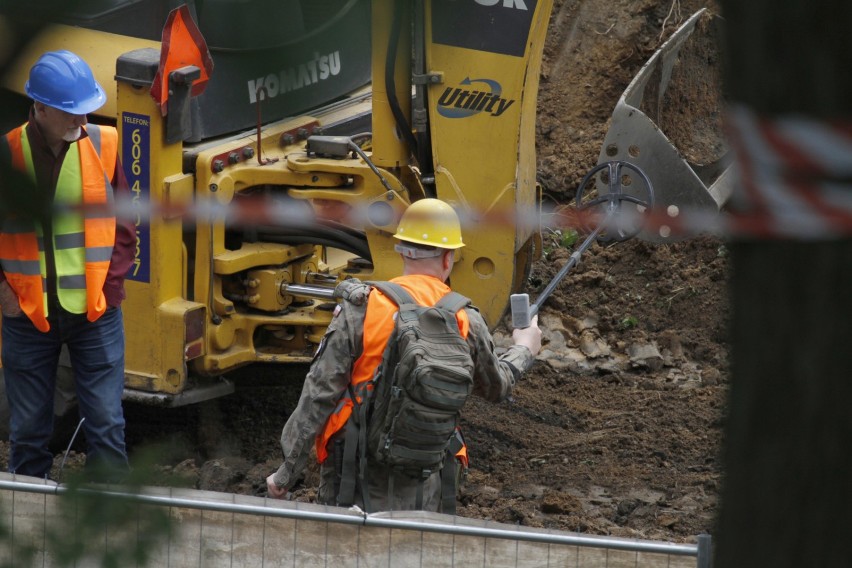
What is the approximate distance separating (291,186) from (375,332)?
7.03 feet

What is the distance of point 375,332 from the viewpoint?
14.8 feet

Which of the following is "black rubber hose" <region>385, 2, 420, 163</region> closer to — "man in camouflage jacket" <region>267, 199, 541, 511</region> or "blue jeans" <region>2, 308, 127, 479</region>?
"man in camouflage jacket" <region>267, 199, 541, 511</region>

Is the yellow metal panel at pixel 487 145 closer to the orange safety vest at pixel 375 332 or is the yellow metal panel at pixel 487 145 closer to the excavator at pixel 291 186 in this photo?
the excavator at pixel 291 186

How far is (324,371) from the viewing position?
14.8 feet

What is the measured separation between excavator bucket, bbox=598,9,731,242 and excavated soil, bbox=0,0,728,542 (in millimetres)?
37

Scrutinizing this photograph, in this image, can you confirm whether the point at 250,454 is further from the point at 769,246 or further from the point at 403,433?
the point at 769,246

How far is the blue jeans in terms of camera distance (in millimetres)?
5523

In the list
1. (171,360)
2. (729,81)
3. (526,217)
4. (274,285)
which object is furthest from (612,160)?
(729,81)

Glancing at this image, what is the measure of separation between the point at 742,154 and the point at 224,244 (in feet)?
17.3

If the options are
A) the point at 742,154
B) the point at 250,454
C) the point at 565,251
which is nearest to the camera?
the point at 742,154

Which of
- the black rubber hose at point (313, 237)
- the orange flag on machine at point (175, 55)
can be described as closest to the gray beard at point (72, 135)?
the orange flag on machine at point (175, 55)

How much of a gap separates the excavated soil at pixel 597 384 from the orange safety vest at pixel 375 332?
1.40 m

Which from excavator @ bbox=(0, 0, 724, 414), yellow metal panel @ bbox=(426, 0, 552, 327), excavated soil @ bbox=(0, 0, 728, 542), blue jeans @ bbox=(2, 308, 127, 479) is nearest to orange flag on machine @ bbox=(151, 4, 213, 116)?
excavator @ bbox=(0, 0, 724, 414)

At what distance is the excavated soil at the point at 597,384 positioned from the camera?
6.49 m
